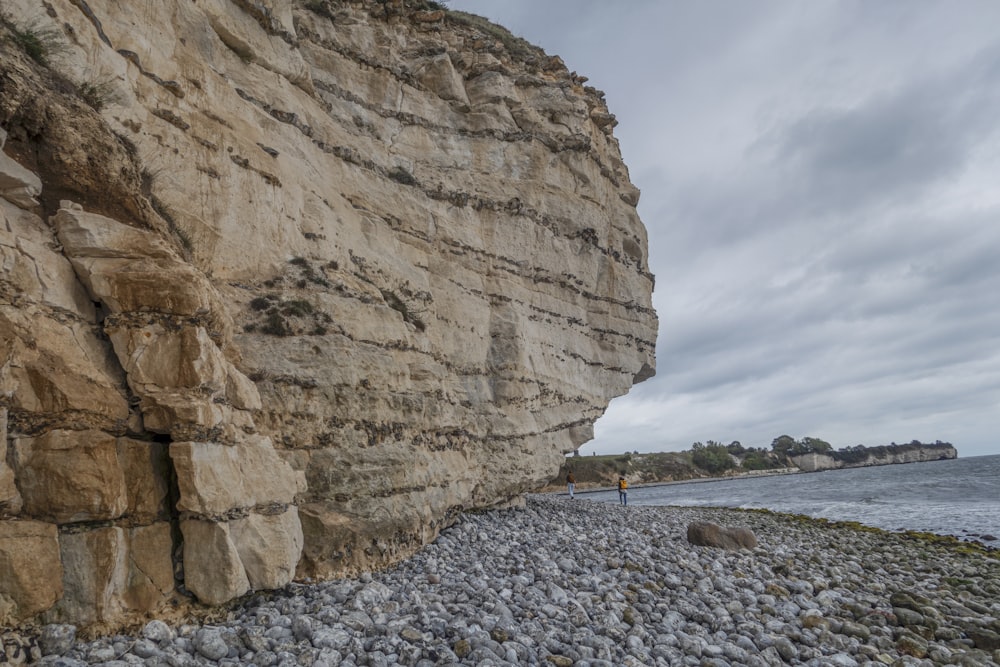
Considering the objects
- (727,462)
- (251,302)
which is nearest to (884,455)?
(727,462)

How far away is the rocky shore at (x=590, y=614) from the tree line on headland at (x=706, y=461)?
2080 inches

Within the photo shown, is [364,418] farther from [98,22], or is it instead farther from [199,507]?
[98,22]

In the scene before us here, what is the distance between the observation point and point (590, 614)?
723 centimetres

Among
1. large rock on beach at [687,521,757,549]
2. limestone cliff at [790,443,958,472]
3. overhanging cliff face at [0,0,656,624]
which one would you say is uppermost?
overhanging cliff face at [0,0,656,624]

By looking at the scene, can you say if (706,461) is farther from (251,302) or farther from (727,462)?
(251,302)

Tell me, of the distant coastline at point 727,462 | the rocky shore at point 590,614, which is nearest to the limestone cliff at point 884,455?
the distant coastline at point 727,462

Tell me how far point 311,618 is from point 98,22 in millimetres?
7891

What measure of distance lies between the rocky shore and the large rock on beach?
26 cm

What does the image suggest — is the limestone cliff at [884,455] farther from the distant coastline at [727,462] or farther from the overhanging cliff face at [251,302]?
the overhanging cliff face at [251,302]

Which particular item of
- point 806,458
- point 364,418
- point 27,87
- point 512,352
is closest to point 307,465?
point 364,418

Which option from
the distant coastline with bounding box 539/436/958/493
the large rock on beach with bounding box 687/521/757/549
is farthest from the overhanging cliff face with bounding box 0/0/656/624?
the distant coastline with bounding box 539/436/958/493

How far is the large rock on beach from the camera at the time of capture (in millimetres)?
12317

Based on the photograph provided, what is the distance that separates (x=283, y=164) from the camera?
9633mm

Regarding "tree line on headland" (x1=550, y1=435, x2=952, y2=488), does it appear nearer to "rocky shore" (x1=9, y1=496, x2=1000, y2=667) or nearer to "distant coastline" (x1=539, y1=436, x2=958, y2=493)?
"distant coastline" (x1=539, y1=436, x2=958, y2=493)
